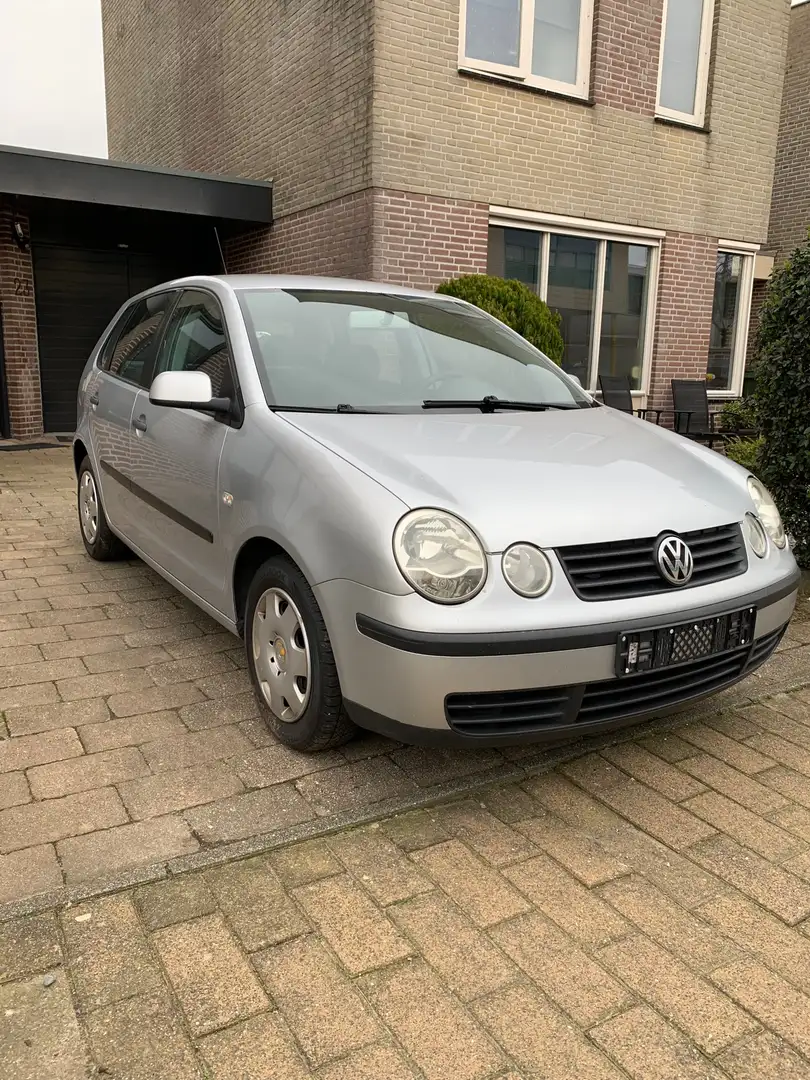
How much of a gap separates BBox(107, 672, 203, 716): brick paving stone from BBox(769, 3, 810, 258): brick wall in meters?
14.8

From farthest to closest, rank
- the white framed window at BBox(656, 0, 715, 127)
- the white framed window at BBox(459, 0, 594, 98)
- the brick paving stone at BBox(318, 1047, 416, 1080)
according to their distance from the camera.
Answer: the white framed window at BBox(656, 0, 715, 127) → the white framed window at BBox(459, 0, 594, 98) → the brick paving stone at BBox(318, 1047, 416, 1080)

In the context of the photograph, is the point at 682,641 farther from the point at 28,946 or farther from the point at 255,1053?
the point at 28,946

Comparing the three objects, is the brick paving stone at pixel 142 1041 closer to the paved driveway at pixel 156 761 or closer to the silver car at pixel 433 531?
the paved driveway at pixel 156 761

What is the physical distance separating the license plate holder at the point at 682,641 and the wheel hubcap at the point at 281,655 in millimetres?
997

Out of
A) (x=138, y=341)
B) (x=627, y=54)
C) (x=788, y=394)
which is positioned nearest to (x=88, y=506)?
(x=138, y=341)

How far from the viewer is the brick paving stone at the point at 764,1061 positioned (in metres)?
1.75

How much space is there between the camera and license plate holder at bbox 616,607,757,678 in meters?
2.49

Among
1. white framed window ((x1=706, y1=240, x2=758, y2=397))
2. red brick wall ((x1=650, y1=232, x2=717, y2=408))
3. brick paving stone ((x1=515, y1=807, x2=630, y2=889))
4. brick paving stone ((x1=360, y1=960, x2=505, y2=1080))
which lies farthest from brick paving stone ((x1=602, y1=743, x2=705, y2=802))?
white framed window ((x1=706, y1=240, x2=758, y2=397))

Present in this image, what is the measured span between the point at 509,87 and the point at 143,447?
7.42 metres

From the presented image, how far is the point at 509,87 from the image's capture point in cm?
943

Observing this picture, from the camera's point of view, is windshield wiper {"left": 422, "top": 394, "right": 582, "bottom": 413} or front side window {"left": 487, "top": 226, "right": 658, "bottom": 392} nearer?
windshield wiper {"left": 422, "top": 394, "right": 582, "bottom": 413}

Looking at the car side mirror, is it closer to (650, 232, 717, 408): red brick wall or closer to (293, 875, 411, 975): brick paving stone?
(293, 875, 411, 975): brick paving stone

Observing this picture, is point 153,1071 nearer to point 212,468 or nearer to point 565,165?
point 212,468

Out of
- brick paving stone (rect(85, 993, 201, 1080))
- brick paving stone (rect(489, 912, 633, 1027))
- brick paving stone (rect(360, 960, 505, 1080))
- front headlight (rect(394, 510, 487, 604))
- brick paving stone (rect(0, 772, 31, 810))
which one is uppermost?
front headlight (rect(394, 510, 487, 604))
